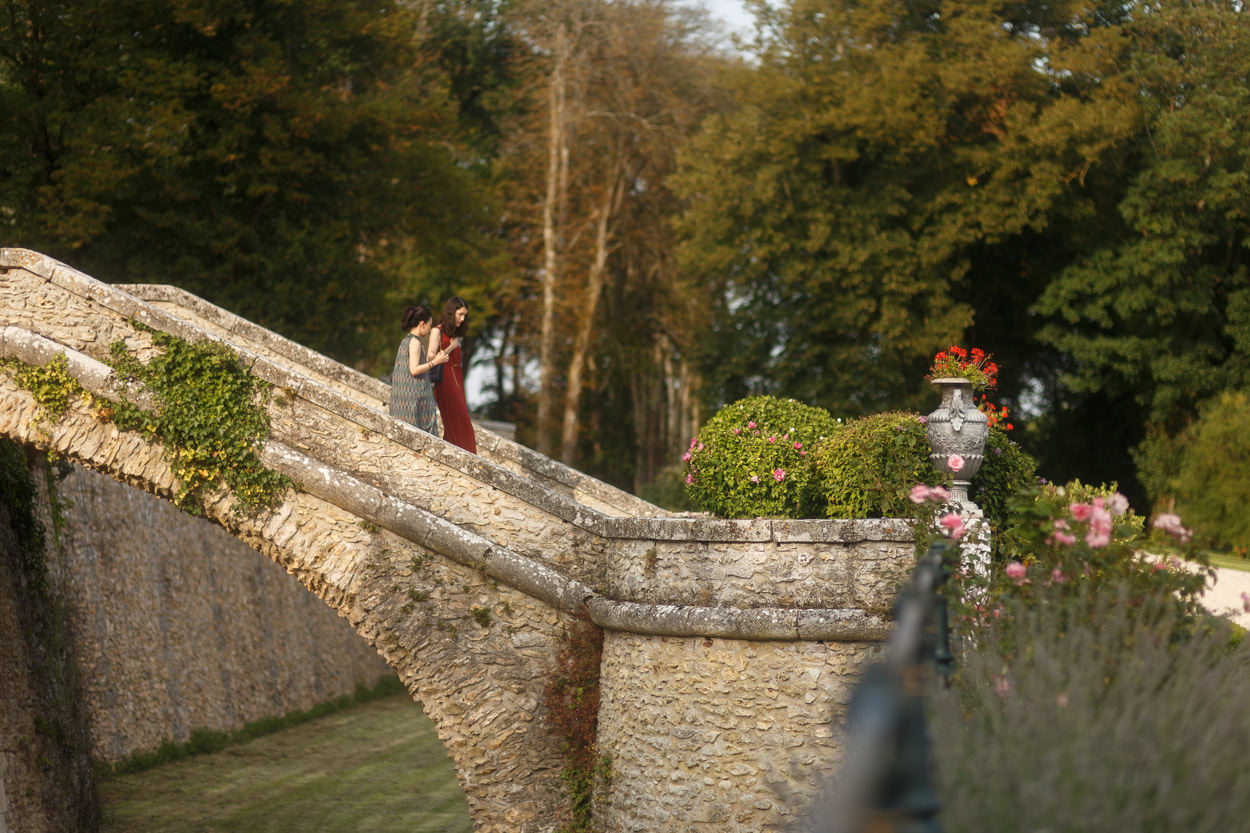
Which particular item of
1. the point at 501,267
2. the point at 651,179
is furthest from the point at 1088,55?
the point at 501,267

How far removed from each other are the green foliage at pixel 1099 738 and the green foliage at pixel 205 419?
5.09 m

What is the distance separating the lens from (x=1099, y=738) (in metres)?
4.25

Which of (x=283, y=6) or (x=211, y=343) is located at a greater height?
(x=283, y=6)

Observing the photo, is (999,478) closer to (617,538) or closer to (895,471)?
(895,471)

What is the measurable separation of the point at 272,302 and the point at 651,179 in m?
11.4

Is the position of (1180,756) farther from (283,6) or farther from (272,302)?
(283,6)

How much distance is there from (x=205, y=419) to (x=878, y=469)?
4.43m

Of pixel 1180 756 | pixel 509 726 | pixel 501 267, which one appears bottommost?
pixel 509 726

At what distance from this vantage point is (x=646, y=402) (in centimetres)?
3039

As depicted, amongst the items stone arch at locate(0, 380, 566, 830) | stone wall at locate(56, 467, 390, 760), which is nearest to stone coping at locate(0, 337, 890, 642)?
stone arch at locate(0, 380, 566, 830)

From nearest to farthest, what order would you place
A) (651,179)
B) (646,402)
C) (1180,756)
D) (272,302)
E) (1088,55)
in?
(1180,756), (272,302), (1088,55), (651,179), (646,402)

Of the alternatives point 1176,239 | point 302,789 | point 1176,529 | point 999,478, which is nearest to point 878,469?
point 999,478

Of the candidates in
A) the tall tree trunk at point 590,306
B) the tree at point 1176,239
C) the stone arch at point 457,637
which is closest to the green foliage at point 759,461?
the stone arch at point 457,637

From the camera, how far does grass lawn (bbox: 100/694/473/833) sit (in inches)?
482
